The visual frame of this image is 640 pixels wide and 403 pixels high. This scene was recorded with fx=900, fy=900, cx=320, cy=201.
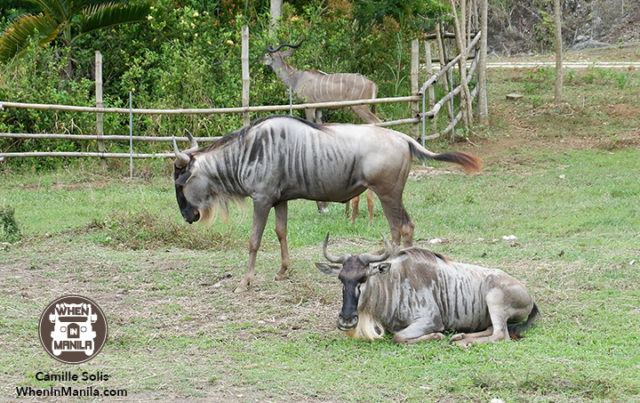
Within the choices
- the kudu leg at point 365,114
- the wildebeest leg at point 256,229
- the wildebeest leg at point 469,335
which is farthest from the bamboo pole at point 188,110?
Answer: the wildebeest leg at point 469,335

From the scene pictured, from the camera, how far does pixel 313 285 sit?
27.3 feet

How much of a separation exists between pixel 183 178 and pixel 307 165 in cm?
126

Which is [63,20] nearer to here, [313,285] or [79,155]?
[79,155]

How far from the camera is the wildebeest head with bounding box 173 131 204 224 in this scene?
28.9ft

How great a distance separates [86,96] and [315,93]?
411 centimetres

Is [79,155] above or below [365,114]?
below

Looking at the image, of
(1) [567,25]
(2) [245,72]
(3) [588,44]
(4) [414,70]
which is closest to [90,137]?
(2) [245,72]

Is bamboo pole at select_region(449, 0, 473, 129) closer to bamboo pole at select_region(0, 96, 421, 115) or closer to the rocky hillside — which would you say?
bamboo pole at select_region(0, 96, 421, 115)

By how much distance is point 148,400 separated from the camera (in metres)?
5.49

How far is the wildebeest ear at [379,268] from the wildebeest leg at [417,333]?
1.56 ft

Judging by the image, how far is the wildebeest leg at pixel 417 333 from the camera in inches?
263

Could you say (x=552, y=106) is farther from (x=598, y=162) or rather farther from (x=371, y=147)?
(x=371, y=147)

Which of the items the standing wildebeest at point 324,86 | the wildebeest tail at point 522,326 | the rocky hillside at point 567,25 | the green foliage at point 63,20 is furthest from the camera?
the rocky hillside at point 567,25

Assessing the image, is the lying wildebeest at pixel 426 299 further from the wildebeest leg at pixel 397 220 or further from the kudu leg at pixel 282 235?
the kudu leg at pixel 282 235
